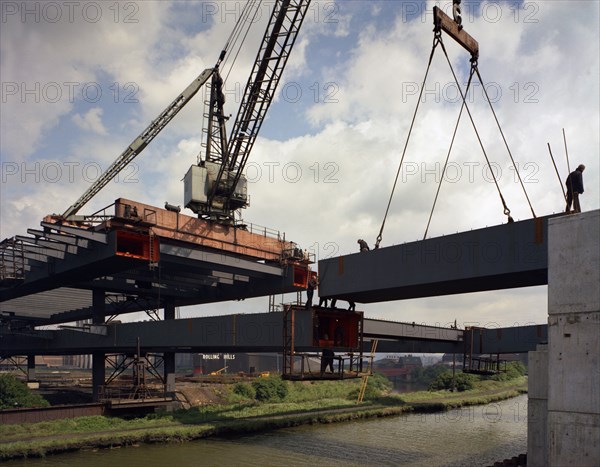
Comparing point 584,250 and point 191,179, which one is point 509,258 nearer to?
point 584,250

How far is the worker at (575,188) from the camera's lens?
17.4 metres

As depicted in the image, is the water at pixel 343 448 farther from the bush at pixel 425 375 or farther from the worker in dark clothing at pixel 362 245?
the bush at pixel 425 375

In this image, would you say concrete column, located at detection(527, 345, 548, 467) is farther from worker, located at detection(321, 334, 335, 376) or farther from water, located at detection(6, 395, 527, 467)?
water, located at detection(6, 395, 527, 467)

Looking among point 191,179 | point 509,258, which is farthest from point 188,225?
point 509,258

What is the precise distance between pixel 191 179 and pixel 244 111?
787cm

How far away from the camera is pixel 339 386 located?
61906mm

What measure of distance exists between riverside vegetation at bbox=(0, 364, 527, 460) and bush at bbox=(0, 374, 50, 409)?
0.50 m

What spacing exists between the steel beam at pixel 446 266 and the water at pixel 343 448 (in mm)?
10031

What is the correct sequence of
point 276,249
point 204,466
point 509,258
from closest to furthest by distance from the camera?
point 509,258 < point 204,466 < point 276,249

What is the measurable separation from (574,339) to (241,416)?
29516mm

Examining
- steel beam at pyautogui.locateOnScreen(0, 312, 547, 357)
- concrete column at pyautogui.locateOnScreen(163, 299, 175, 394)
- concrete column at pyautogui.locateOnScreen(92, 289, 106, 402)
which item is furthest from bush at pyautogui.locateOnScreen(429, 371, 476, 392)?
concrete column at pyautogui.locateOnScreen(92, 289, 106, 402)

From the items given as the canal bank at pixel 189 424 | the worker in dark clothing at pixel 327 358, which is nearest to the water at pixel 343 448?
the canal bank at pixel 189 424

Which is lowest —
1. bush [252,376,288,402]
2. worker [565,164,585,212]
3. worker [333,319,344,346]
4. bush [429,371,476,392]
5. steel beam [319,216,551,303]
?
bush [429,371,476,392]

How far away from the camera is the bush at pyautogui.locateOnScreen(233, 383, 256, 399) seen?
51172mm
